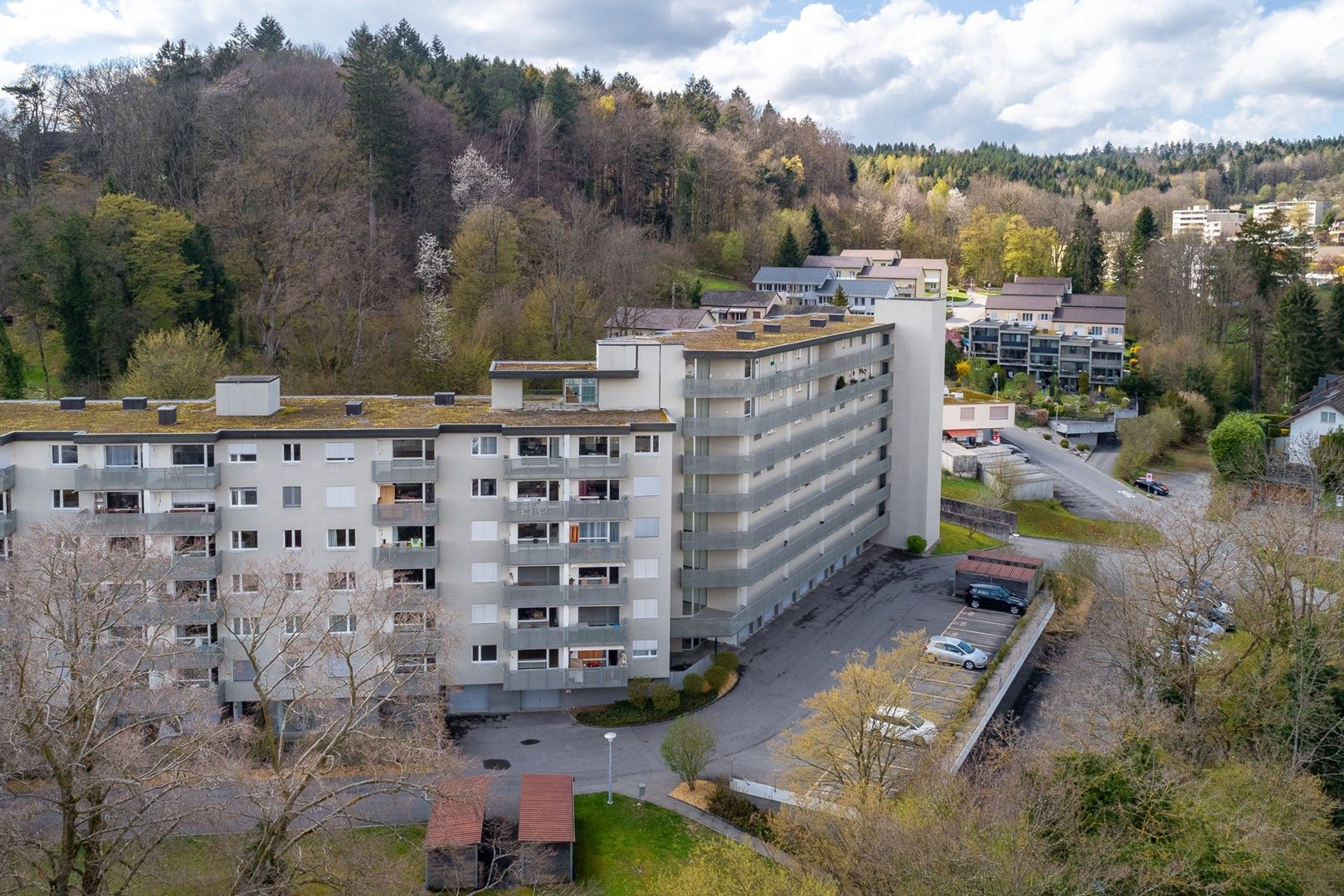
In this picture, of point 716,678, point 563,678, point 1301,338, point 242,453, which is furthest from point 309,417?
point 1301,338

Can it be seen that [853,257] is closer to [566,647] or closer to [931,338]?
[931,338]

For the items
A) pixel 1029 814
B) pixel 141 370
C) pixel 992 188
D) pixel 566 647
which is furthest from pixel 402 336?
pixel 992 188

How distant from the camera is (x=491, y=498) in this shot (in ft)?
129

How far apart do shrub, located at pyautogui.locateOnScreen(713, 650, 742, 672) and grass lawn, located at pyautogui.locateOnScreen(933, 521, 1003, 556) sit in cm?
1952

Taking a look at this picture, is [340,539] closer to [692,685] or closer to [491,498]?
[491,498]

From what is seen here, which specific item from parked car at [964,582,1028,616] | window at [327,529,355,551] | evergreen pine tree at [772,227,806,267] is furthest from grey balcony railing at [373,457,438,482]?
evergreen pine tree at [772,227,806,267]

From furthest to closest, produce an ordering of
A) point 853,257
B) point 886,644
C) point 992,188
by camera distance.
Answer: point 992,188
point 853,257
point 886,644

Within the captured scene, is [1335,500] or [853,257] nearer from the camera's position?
[1335,500]

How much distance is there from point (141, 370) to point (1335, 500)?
60484mm

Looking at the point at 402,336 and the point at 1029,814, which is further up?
the point at 402,336

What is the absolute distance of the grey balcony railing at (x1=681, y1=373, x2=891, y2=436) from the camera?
4309 cm

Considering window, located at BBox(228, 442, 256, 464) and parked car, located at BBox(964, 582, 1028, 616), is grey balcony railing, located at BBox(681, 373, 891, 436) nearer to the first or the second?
parked car, located at BBox(964, 582, 1028, 616)

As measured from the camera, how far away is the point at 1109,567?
181ft

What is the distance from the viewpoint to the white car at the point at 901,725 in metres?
31.6
